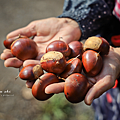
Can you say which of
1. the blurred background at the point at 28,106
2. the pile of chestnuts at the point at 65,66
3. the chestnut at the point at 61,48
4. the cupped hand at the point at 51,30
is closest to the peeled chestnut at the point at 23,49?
the pile of chestnuts at the point at 65,66

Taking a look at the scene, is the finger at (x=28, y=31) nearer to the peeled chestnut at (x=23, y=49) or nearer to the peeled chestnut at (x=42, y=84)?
the peeled chestnut at (x=23, y=49)

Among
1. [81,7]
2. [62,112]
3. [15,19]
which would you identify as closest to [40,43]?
[81,7]

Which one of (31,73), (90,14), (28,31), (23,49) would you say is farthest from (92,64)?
(28,31)

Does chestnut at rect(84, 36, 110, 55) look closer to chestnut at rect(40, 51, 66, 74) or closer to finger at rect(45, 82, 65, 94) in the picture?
chestnut at rect(40, 51, 66, 74)

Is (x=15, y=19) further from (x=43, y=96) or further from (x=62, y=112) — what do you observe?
(x=43, y=96)

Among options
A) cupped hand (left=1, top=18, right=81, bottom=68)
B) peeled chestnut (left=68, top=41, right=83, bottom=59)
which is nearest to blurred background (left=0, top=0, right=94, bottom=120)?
cupped hand (left=1, top=18, right=81, bottom=68)
